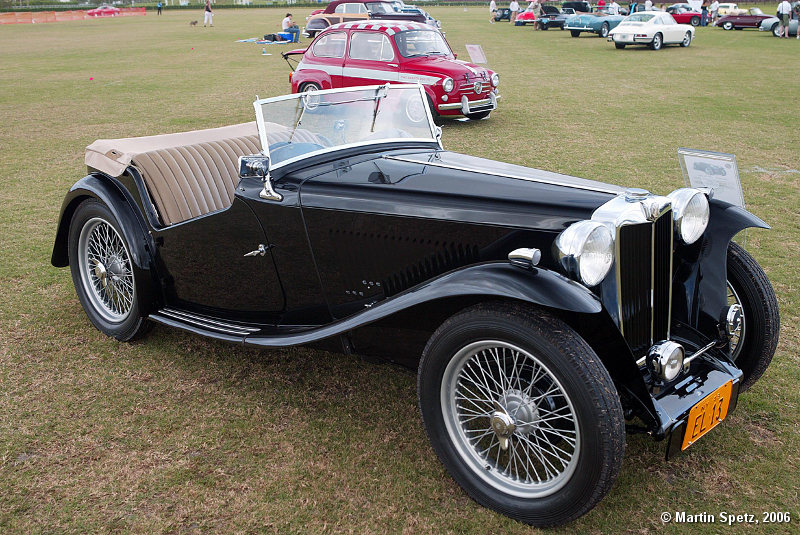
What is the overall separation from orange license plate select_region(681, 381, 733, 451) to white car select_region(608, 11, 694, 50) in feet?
75.8

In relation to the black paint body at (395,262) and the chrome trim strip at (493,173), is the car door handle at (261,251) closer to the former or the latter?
the black paint body at (395,262)

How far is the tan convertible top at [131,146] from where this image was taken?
3.98 m

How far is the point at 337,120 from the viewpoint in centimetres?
359

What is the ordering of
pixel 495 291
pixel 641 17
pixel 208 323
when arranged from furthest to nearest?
pixel 641 17
pixel 208 323
pixel 495 291

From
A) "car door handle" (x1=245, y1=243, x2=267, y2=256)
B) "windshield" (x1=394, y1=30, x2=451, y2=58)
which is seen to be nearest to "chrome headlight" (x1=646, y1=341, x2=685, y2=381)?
"car door handle" (x1=245, y1=243, x2=267, y2=256)

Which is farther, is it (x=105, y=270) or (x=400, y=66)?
(x=400, y=66)

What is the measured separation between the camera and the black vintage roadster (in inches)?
98.8

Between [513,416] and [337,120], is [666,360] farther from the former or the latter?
[337,120]

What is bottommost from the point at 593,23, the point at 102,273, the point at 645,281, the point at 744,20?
the point at 744,20

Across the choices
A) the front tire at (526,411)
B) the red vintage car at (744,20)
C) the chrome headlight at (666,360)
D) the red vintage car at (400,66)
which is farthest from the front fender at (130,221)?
the red vintage car at (744,20)

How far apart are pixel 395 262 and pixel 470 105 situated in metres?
8.31

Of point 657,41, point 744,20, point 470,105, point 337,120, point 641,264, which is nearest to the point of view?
point 641,264

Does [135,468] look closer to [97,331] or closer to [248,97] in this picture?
[97,331]

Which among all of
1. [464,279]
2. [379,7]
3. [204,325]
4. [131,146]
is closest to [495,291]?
[464,279]
